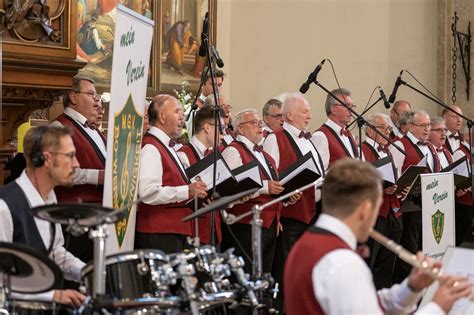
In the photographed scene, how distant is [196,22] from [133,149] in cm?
672

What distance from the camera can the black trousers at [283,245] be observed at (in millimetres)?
7711

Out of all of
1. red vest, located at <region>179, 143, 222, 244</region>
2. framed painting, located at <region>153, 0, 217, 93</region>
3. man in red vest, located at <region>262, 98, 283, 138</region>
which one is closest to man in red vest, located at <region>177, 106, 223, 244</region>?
red vest, located at <region>179, 143, 222, 244</region>

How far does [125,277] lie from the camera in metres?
4.24

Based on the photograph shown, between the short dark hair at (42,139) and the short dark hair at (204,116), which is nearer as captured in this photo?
the short dark hair at (42,139)

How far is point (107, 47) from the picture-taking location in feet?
34.4

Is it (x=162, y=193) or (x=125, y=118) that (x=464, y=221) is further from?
(x=125, y=118)

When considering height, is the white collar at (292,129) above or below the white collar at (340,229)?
above

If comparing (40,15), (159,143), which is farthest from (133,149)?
(40,15)

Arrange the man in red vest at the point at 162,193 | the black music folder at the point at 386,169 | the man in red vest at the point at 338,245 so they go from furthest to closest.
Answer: the black music folder at the point at 386,169, the man in red vest at the point at 162,193, the man in red vest at the point at 338,245

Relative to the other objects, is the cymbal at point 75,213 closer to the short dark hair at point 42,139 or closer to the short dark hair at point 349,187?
the short dark hair at point 42,139

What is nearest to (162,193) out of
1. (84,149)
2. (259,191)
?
(84,149)

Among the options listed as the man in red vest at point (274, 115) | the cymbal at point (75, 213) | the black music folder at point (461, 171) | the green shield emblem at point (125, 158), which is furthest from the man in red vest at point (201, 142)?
the black music folder at point (461, 171)

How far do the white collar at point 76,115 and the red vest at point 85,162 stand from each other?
3cm

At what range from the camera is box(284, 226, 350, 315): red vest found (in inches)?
126
